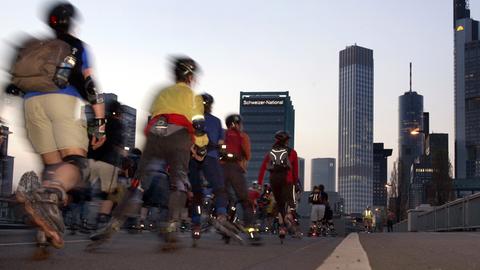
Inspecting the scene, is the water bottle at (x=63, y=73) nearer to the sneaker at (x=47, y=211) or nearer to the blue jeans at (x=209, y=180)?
the sneaker at (x=47, y=211)

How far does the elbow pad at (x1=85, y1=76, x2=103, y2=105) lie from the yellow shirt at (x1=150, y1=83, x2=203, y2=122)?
1360mm

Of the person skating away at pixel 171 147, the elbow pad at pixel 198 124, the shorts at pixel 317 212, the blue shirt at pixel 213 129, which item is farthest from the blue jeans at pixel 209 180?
the shorts at pixel 317 212

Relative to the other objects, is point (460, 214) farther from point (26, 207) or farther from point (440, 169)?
point (440, 169)

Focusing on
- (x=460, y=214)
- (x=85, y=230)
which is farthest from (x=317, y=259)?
(x=460, y=214)

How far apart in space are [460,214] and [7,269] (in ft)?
63.1

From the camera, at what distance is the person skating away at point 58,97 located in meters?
5.13

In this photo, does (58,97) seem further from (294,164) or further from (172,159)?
(294,164)

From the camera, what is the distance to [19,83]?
5223 mm

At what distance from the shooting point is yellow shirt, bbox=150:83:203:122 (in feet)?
21.8

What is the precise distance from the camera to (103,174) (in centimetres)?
1030

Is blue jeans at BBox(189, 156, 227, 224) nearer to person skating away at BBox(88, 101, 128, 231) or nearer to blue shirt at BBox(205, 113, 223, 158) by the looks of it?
blue shirt at BBox(205, 113, 223, 158)

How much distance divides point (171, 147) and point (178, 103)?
47 centimetres

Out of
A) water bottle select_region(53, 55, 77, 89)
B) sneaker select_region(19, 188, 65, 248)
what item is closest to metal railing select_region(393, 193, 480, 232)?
water bottle select_region(53, 55, 77, 89)

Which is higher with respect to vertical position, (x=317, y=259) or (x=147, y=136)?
(x=147, y=136)
